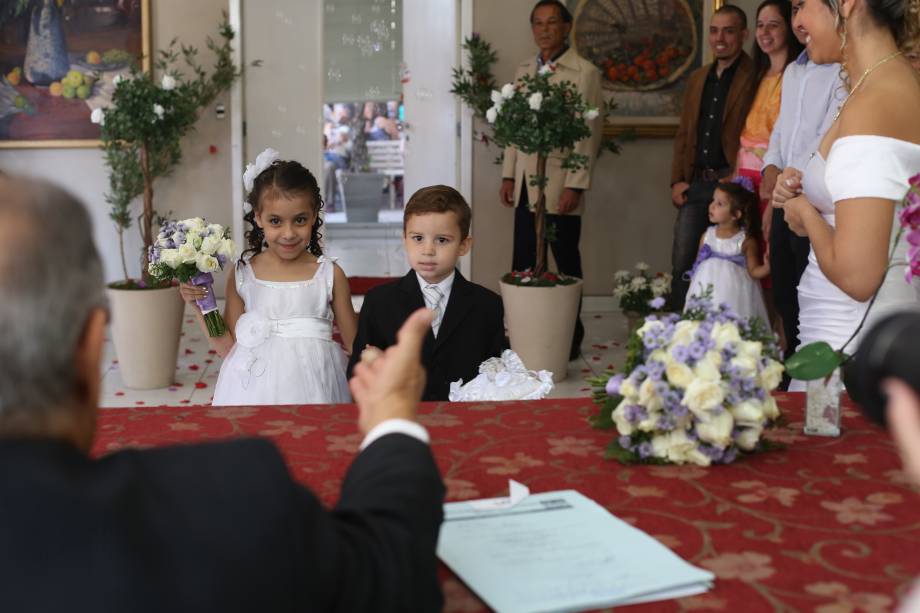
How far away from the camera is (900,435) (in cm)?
103

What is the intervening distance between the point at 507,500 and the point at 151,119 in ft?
18.0

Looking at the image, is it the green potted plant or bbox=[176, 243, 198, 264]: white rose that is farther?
the green potted plant

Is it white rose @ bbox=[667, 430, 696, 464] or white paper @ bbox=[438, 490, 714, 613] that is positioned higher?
white rose @ bbox=[667, 430, 696, 464]

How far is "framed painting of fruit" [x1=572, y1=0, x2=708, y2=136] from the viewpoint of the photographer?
26.8 ft

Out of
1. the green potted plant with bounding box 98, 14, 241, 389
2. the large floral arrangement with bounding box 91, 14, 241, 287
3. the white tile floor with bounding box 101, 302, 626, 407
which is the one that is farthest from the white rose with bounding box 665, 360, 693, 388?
the large floral arrangement with bounding box 91, 14, 241, 287

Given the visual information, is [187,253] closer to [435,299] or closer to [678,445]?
[435,299]

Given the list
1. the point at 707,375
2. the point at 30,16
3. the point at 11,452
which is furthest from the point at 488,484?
the point at 30,16

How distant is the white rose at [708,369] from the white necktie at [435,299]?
1701 millimetres

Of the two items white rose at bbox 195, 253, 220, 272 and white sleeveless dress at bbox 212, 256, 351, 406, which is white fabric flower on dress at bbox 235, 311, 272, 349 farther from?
white rose at bbox 195, 253, 220, 272

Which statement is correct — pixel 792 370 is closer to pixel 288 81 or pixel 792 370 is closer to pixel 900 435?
pixel 900 435

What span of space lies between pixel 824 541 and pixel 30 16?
7922mm

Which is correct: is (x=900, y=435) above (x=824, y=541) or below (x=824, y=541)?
above

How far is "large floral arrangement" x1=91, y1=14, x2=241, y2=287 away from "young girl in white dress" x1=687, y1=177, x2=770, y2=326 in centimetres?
348

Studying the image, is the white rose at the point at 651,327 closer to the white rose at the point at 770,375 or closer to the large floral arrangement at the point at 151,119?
the white rose at the point at 770,375
